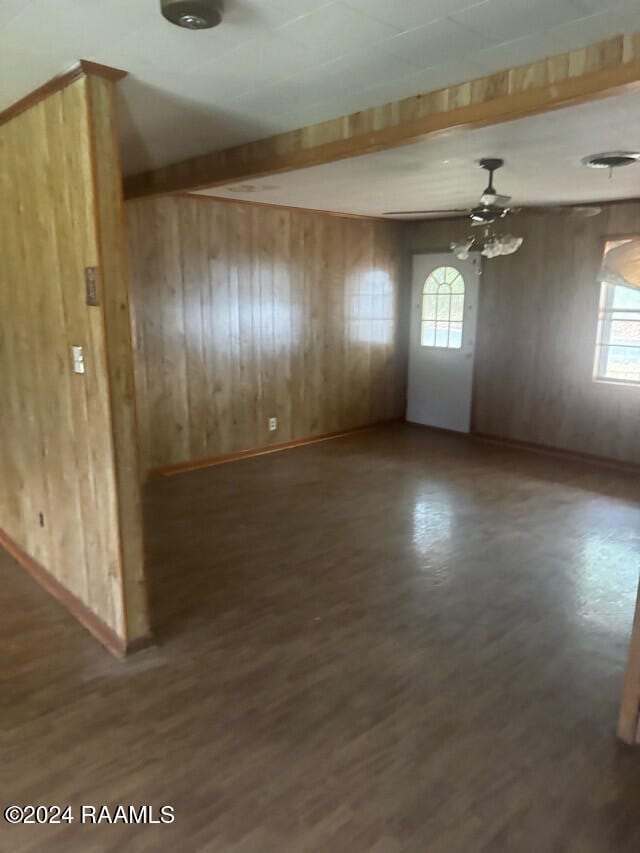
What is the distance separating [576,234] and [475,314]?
128cm

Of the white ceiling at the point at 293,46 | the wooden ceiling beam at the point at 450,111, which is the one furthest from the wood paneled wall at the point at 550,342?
the white ceiling at the point at 293,46

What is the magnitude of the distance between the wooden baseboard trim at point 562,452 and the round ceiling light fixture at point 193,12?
5145 millimetres

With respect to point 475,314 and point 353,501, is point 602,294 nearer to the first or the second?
point 475,314

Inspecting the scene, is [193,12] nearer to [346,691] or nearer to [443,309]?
[346,691]

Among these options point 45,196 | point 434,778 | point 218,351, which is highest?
point 45,196

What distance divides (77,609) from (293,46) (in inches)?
104

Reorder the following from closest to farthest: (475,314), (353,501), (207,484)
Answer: (353,501) → (207,484) → (475,314)

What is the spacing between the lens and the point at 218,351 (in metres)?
5.41

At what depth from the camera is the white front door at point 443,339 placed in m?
6.57

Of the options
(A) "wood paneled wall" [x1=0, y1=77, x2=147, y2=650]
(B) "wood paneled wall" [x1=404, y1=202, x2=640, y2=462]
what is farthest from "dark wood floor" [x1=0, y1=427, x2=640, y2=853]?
(B) "wood paneled wall" [x1=404, y1=202, x2=640, y2=462]

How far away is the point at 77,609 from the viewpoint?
2.97 m

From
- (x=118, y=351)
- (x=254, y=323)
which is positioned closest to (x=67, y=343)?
(x=118, y=351)

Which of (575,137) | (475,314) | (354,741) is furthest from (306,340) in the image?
(354,741)

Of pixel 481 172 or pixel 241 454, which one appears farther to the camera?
pixel 241 454
